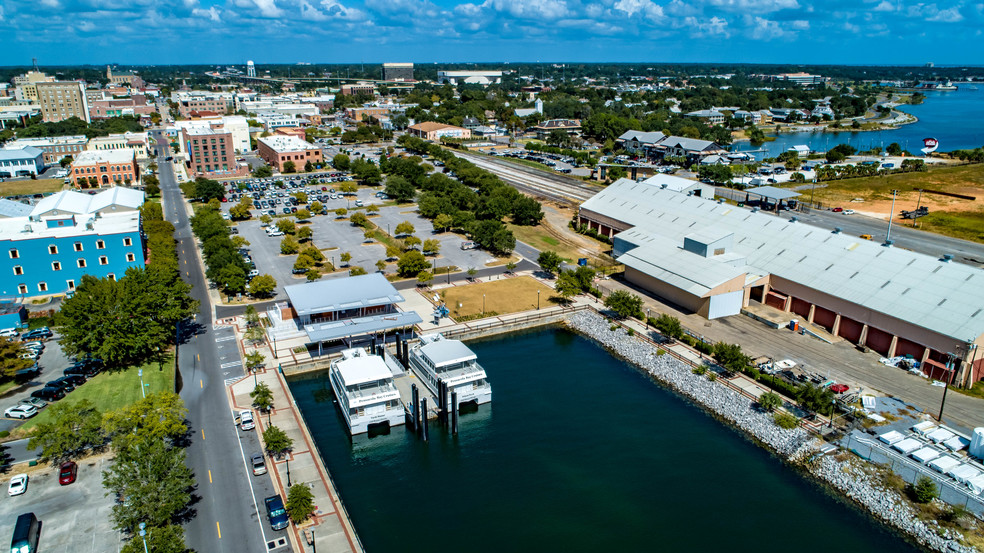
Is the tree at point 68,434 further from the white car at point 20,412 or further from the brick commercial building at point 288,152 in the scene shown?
the brick commercial building at point 288,152

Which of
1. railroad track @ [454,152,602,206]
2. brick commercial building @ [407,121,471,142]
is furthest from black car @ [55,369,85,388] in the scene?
brick commercial building @ [407,121,471,142]

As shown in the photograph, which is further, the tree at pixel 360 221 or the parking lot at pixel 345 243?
the tree at pixel 360 221

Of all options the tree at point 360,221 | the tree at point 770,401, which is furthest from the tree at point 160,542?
the tree at point 360,221

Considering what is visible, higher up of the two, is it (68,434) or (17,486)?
(68,434)

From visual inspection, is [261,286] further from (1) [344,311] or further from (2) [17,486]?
(2) [17,486]

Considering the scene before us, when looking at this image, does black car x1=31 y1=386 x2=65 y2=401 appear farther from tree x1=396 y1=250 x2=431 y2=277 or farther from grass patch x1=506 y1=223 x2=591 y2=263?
grass patch x1=506 y1=223 x2=591 y2=263

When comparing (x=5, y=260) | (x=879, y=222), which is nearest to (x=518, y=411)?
(x=5, y=260)

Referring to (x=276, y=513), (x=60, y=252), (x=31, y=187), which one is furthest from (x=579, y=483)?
(x=31, y=187)
